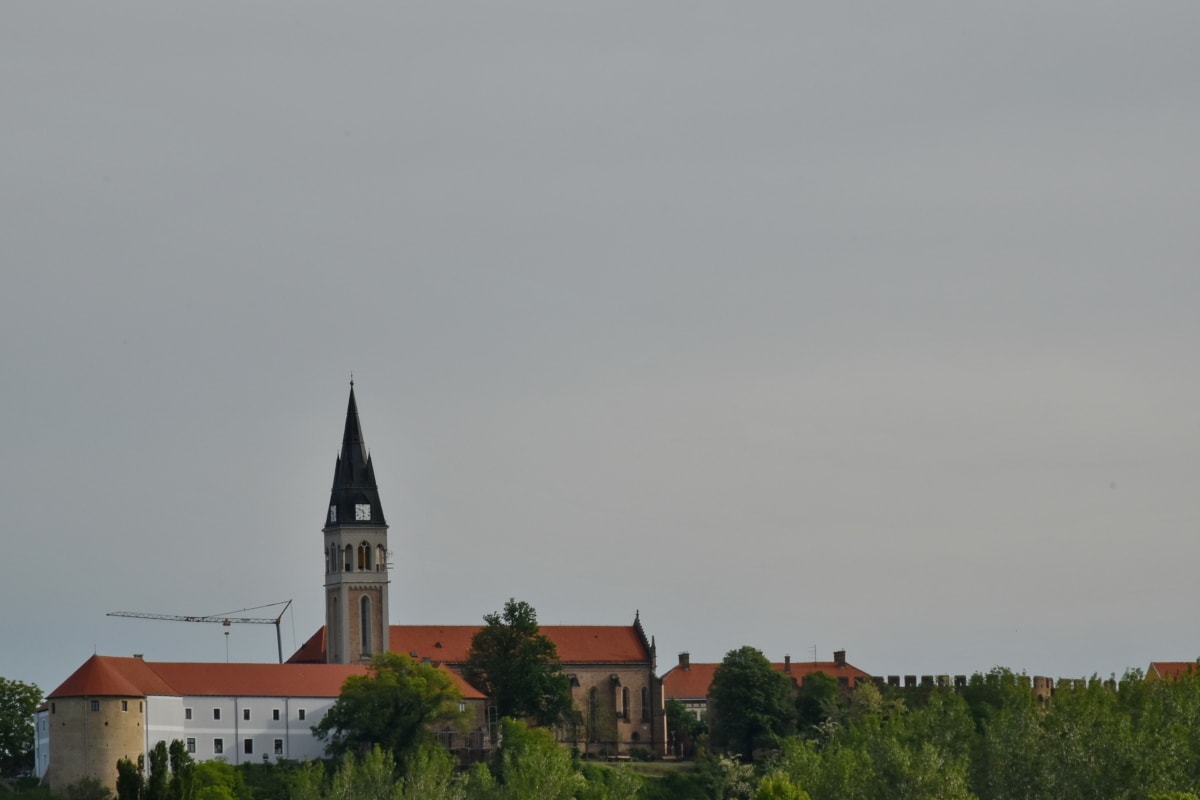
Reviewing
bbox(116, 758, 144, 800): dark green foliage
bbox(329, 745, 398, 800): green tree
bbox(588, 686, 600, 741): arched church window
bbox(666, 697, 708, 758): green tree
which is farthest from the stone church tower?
bbox(116, 758, 144, 800): dark green foliage

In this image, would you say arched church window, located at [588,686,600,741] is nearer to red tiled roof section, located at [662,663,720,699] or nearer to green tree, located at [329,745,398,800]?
red tiled roof section, located at [662,663,720,699]

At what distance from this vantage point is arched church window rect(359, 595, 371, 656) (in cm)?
16188

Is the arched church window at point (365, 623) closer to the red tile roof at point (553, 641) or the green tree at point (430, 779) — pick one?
the red tile roof at point (553, 641)

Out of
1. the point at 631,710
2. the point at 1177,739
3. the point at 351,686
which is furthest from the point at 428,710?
the point at 1177,739

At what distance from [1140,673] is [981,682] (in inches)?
917

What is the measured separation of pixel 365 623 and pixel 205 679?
15798mm

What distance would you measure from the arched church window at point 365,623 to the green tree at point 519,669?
19.4 feet

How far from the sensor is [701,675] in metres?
195

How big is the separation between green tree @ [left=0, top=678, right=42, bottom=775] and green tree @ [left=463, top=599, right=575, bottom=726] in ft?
82.9

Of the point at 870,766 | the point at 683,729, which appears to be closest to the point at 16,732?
the point at 683,729

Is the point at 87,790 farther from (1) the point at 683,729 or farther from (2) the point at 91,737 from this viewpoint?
(1) the point at 683,729

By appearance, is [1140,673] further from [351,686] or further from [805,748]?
[351,686]

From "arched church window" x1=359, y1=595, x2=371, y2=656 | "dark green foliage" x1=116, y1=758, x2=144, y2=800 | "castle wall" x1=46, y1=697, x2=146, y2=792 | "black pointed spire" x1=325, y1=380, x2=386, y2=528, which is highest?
"black pointed spire" x1=325, y1=380, x2=386, y2=528

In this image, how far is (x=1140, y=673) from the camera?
457ft
